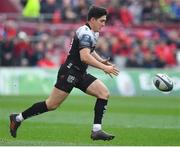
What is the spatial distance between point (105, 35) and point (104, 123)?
13237mm

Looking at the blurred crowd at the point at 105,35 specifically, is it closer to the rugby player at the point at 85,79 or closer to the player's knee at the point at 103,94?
the rugby player at the point at 85,79

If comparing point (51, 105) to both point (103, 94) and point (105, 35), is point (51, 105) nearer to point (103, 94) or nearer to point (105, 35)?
point (103, 94)

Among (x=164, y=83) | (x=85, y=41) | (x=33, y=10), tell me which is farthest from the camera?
(x=33, y=10)

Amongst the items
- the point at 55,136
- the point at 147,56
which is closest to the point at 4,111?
the point at 55,136

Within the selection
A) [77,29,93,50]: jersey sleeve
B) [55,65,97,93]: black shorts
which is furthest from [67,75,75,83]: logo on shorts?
[77,29,93,50]: jersey sleeve

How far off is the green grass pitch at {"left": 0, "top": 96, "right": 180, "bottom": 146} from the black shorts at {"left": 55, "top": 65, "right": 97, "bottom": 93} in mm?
895

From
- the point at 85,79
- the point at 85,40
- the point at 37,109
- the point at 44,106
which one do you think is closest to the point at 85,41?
the point at 85,40

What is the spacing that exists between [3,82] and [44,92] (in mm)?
1498

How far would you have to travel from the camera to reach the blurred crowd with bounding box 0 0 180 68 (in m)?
27.9

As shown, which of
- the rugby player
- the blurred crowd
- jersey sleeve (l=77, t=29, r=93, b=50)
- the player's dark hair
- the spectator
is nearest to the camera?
jersey sleeve (l=77, t=29, r=93, b=50)

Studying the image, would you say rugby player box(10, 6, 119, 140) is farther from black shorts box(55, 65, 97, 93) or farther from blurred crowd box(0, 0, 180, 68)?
blurred crowd box(0, 0, 180, 68)

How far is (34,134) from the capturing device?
44.6 feet

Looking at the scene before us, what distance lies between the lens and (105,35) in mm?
29359

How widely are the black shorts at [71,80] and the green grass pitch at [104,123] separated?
2.94 feet
